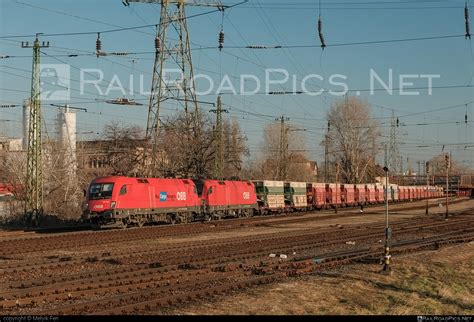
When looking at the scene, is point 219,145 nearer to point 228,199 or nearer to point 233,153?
point 228,199

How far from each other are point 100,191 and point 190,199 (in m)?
8.84

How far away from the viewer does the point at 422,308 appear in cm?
1155

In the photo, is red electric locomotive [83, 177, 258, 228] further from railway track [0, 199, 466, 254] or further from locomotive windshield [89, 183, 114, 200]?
railway track [0, 199, 466, 254]

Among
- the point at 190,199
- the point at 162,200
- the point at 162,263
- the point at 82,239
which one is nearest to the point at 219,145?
the point at 190,199

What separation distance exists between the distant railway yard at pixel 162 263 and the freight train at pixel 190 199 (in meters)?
2.65

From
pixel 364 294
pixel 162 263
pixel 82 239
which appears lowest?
pixel 82 239

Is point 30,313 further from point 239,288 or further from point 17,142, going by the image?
point 17,142

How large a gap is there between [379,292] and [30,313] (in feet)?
23.2

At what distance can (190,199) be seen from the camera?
39875 millimetres

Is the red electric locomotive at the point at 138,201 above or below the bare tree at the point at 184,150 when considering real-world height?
below

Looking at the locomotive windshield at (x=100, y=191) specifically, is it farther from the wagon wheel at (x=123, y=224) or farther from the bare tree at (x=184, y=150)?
the bare tree at (x=184, y=150)

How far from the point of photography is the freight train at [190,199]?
32094 millimetres

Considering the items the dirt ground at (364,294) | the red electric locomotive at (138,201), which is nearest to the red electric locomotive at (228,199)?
the red electric locomotive at (138,201)

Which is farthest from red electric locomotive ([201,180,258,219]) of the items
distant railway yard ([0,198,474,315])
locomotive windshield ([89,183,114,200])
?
distant railway yard ([0,198,474,315])
